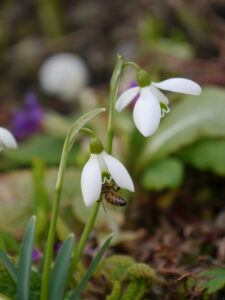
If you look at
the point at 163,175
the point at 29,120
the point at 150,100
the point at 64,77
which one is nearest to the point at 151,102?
the point at 150,100

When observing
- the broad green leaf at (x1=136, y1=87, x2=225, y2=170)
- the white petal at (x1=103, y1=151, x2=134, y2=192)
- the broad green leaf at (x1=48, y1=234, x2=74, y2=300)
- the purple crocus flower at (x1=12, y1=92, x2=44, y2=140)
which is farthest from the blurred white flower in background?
the white petal at (x1=103, y1=151, x2=134, y2=192)

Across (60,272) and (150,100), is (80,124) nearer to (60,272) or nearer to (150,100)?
(150,100)

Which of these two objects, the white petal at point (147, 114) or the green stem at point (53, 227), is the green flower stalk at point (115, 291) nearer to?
the green stem at point (53, 227)

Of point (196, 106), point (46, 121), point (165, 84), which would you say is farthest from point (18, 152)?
point (165, 84)

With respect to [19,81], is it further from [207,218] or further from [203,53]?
[207,218]

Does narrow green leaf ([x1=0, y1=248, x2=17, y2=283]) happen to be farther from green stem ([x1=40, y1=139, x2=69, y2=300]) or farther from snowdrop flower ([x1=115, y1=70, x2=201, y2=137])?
snowdrop flower ([x1=115, y1=70, x2=201, y2=137])

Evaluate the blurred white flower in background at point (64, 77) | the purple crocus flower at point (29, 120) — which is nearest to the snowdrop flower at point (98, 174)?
the purple crocus flower at point (29, 120)
